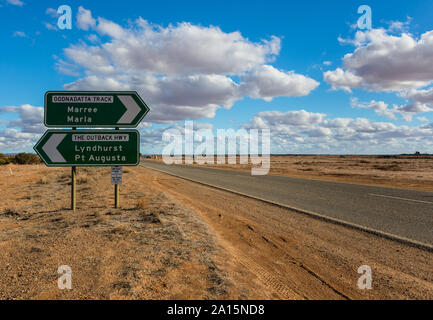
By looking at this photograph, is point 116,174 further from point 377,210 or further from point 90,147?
point 377,210

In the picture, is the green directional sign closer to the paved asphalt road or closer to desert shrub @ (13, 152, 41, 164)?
the paved asphalt road

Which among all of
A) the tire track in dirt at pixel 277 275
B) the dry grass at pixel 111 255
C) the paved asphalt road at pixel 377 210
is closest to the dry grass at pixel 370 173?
the paved asphalt road at pixel 377 210

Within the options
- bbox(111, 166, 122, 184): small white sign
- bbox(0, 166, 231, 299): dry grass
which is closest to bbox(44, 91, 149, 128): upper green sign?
bbox(111, 166, 122, 184): small white sign

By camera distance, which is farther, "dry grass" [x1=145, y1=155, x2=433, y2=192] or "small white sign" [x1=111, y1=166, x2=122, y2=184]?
"dry grass" [x1=145, y1=155, x2=433, y2=192]

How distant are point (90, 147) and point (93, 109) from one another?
1.05 m

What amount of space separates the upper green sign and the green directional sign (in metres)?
0.24

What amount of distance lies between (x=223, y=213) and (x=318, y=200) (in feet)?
14.2

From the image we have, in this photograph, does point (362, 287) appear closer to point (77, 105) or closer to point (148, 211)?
point (148, 211)

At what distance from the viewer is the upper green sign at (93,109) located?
7492 millimetres

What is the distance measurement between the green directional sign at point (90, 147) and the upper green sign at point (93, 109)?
244 millimetres

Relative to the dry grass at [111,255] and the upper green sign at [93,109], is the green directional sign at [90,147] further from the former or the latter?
the dry grass at [111,255]

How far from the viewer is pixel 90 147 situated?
7.66 m

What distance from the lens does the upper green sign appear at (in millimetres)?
7492
